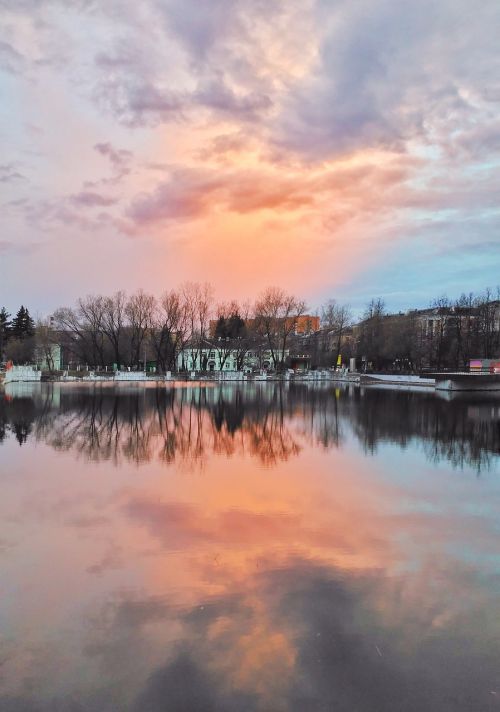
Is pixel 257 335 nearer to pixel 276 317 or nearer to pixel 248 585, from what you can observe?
pixel 276 317

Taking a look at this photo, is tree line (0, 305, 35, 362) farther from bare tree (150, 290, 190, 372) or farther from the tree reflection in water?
the tree reflection in water

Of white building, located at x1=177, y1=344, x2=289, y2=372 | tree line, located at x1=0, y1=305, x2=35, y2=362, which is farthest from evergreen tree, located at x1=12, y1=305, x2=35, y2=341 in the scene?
white building, located at x1=177, y1=344, x2=289, y2=372

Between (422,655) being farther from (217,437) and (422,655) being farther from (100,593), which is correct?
(217,437)

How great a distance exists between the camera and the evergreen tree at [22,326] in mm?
104562

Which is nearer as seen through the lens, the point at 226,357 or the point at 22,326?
the point at 226,357

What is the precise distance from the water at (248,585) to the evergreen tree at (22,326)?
9928cm

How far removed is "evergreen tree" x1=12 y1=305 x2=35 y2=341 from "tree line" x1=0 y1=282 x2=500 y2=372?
2.93 m

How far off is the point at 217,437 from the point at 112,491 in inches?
283

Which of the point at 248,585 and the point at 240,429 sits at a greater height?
the point at 248,585

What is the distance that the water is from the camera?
3.97 m

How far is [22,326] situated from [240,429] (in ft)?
322

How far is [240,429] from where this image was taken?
61.9ft

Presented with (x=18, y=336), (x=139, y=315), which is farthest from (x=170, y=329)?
(x=18, y=336)

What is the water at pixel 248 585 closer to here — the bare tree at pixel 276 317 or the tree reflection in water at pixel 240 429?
the tree reflection in water at pixel 240 429
